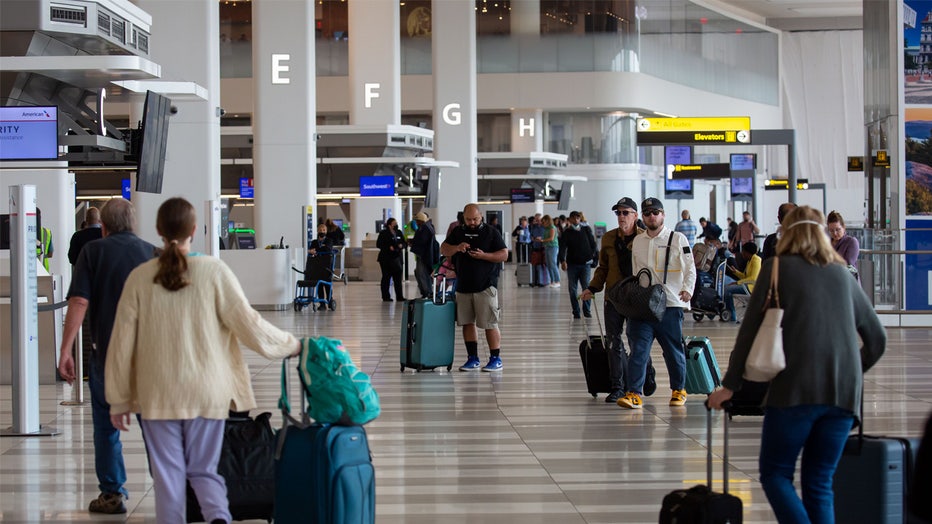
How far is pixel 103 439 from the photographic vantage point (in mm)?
6590

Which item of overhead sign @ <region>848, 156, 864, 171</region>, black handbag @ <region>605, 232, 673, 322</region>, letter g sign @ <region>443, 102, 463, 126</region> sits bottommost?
black handbag @ <region>605, 232, 673, 322</region>

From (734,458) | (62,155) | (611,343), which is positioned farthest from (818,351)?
(62,155)

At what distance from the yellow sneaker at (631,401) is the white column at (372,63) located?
2716 cm

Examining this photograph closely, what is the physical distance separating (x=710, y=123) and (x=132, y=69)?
15570 mm

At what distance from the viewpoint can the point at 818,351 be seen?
16.7ft

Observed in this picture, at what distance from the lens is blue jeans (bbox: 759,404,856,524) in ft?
16.6

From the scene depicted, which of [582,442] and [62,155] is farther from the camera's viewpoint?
[62,155]

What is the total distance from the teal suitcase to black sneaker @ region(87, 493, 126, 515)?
21.3ft

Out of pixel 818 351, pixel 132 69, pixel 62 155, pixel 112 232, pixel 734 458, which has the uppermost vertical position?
pixel 132 69

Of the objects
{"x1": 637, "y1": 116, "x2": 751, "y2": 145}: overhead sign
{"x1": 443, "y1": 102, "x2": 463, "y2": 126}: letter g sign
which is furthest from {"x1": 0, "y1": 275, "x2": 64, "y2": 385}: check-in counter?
{"x1": 443, "y1": 102, "x2": 463, "y2": 126}: letter g sign

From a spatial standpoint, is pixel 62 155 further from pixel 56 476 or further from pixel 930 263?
pixel 930 263

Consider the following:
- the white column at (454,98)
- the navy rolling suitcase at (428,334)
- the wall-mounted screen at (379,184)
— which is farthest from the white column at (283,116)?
the navy rolling suitcase at (428,334)

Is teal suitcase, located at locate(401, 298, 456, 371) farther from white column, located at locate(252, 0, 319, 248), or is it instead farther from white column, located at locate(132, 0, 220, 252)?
white column, located at locate(252, 0, 319, 248)

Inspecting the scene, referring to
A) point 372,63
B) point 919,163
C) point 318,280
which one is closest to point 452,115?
point 372,63
